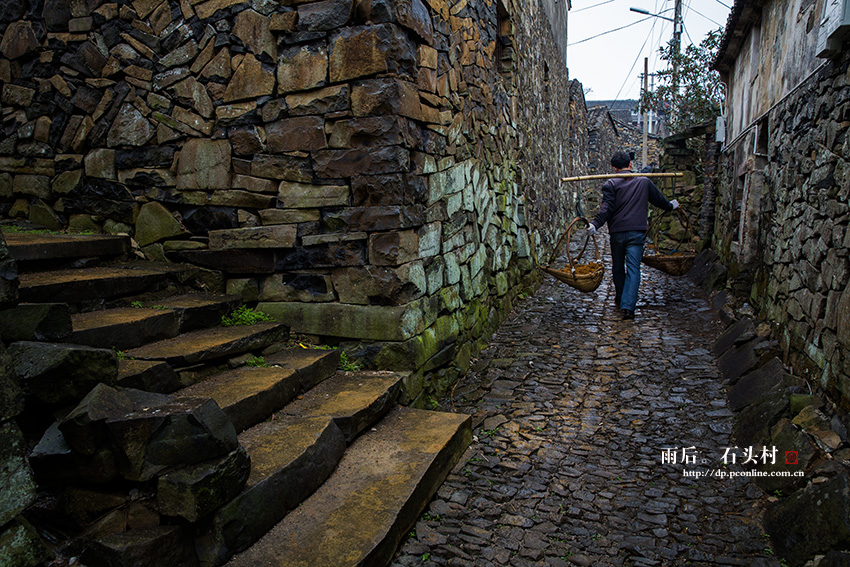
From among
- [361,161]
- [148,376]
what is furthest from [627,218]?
[148,376]

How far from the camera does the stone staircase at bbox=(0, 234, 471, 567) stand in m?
1.82

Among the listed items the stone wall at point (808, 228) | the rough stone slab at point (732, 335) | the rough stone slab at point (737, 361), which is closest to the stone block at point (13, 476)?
the stone wall at point (808, 228)

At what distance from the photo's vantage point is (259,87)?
3.43m

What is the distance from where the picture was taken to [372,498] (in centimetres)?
236

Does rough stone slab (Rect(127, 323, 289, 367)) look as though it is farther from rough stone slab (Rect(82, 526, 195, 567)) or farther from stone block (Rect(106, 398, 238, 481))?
rough stone slab (Rect(82, 526, 195, 567))

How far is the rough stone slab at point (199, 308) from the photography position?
10.3 ft

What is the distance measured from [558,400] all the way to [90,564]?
313cm

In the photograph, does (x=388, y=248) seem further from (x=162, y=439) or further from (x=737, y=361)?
(x=737, y=361)

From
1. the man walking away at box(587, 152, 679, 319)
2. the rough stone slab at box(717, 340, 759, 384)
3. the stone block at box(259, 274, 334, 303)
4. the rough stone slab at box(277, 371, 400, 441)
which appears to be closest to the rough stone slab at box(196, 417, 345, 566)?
the rough stone slab at box(277, 371, 400, 441)

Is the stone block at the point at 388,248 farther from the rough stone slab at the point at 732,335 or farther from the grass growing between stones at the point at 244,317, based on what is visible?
the rough stone slab at the point at 732,335

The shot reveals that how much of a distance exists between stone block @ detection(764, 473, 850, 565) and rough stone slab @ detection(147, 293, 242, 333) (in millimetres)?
3175

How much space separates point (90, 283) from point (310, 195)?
1328 millimetres

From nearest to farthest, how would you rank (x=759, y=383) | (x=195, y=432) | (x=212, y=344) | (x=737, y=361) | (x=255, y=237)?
(x=195, y=432), (x=212, y=344), (x=255, y=237), (x=759, y=383), (x=737, y=361)

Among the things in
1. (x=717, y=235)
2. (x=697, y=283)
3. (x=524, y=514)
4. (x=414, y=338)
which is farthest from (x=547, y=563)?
(x=717, y=235)
